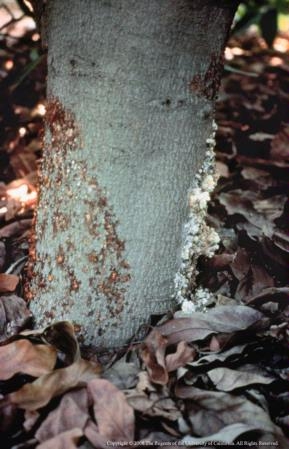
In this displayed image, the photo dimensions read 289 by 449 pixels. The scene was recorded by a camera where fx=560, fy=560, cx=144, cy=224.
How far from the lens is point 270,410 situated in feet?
3.39

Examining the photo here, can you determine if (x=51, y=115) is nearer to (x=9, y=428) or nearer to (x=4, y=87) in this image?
(x=9, y=428)

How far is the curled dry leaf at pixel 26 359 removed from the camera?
107 centimetres

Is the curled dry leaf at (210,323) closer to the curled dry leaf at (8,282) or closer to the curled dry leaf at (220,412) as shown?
the curled dry leaf at (220,412)

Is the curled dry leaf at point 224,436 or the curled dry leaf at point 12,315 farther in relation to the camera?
the curled dry leaf at point 12,315

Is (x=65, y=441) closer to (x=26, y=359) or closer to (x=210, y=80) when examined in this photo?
(x=26, y=359)

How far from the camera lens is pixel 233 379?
41.6 inches

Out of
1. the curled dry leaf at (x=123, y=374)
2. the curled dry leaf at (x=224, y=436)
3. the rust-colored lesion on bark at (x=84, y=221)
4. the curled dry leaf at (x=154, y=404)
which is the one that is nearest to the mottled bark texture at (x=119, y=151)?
the rust-colored lesion on bark at (x=84, y=221)

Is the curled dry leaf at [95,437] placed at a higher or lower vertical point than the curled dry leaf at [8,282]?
lower

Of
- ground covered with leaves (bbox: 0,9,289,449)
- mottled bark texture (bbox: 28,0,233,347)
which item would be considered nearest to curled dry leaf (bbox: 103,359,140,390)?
ground covered with leaves (bbox: 0,9,289,449)

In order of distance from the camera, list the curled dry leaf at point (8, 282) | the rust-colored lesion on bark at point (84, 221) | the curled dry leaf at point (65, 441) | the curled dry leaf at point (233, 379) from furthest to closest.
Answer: the curled dry leaf at point (8, 282), the rust-colored lesion on bark at point (84, 221), the curled dry leaf at point (233, 379), the curled dry leaf at point (65, 441)

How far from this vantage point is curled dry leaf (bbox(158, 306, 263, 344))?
1.15 m

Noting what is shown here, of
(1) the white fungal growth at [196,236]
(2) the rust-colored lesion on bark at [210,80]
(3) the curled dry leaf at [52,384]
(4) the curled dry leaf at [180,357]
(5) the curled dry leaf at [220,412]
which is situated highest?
(2) the rust-colored lesion on bark at [210,80]

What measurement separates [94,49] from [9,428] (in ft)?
2.34

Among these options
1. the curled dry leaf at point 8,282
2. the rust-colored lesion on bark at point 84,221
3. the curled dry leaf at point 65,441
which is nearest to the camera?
the curled dry leaf at point 65,441
